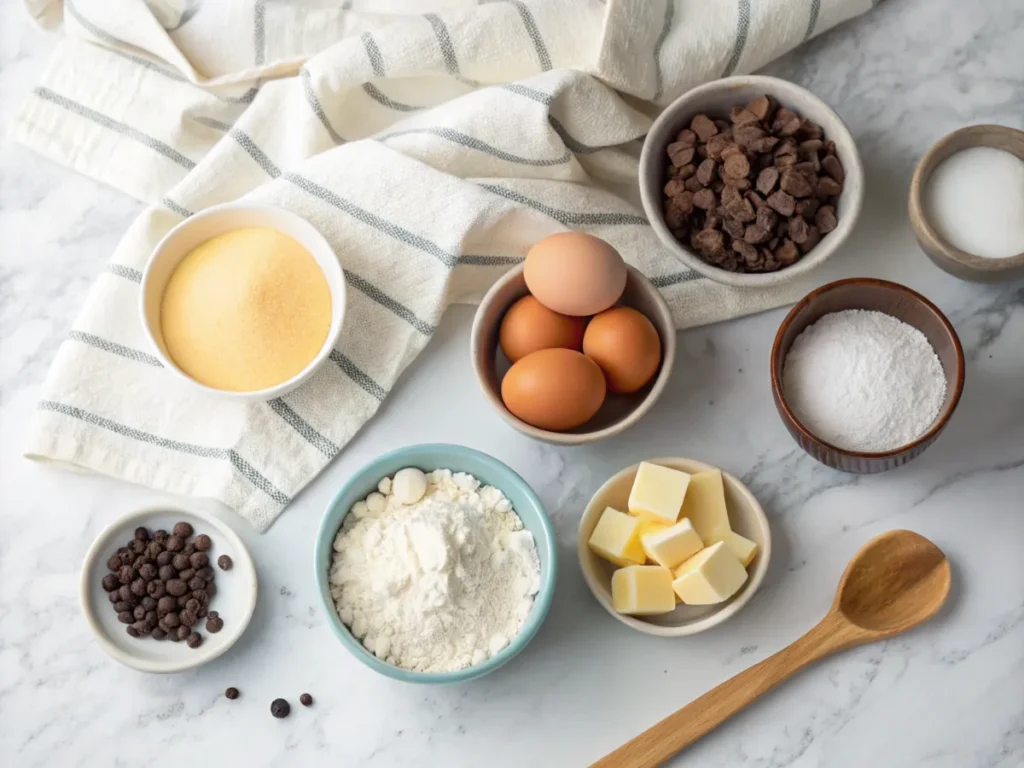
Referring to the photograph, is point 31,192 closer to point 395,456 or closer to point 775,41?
point 395,456

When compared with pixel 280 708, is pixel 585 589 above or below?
above

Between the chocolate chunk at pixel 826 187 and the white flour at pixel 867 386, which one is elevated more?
the chocolate chunk at pixel 826 187

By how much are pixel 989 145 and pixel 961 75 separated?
17 cm

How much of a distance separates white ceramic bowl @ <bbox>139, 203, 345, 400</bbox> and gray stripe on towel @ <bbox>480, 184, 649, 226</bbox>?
0.22 metres

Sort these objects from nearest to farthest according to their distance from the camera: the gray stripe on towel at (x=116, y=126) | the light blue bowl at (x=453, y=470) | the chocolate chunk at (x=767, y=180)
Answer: the light blue bowl at (x=453, y=470), the chocolate chunk at (x=767, y=180), the gray stripe on towel at (x=116, y=126)

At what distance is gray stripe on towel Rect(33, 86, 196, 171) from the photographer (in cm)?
142

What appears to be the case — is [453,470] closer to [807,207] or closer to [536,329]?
[536,329]

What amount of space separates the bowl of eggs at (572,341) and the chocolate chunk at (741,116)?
231 millimetres

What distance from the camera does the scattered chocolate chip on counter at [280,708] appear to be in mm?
1277

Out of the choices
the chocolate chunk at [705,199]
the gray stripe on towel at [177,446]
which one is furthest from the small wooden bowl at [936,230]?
the gray stripe on towel at [177,446]

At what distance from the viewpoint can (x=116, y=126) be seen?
1438 mm

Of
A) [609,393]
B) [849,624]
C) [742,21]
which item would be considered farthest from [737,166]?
[849,624]

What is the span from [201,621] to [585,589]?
0.46 metres

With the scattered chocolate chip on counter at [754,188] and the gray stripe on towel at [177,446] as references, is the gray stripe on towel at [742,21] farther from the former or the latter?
the gray stripe on towel at [177,446]
